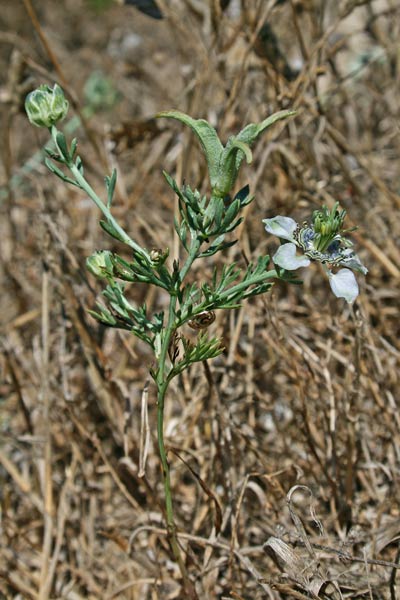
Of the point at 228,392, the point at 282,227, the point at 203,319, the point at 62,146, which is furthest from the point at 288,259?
the point at 228,392

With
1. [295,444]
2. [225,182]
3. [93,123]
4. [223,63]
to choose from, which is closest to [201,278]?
[295,444]

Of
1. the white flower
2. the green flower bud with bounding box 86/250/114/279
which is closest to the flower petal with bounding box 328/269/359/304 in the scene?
the white flower

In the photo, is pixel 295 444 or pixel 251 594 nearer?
pixel 251 594

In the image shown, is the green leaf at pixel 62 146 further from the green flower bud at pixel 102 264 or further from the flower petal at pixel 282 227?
the flower petal at pixel 282 227

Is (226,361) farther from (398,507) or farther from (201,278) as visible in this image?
(398,507)

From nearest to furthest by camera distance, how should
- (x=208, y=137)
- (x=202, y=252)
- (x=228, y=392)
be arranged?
1. (x=208, y=137)
2. (x=202, y=252)
3. (x=228, y=392)

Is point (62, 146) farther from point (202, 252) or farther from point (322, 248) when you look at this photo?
point (322, 248)
